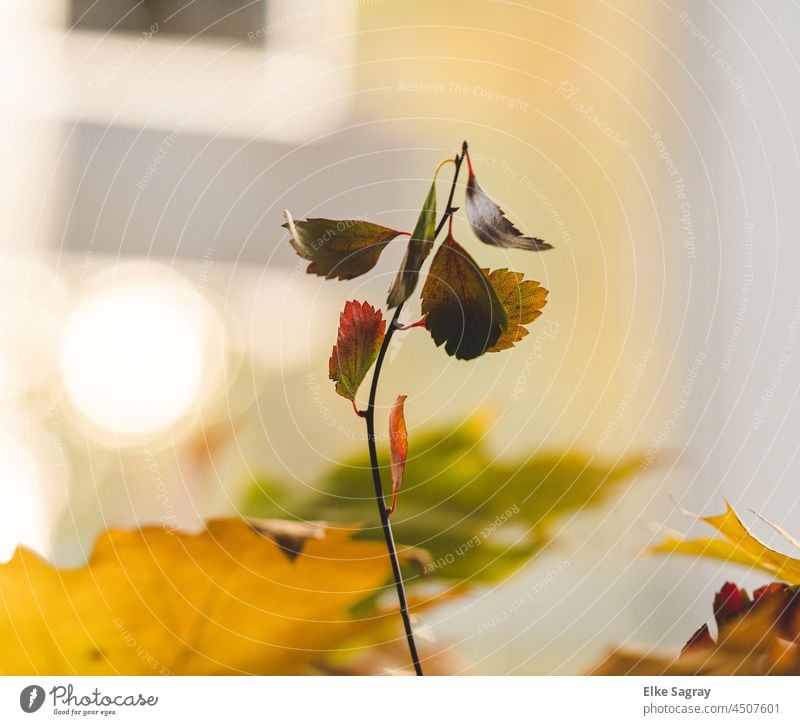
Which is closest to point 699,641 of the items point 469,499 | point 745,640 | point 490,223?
point 745,640

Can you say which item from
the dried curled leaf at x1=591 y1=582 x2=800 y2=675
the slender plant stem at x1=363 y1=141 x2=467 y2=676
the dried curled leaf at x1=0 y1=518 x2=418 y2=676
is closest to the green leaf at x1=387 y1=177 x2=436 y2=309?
the slender plant stem at x1=363 y1=141 x2=467 y2=676

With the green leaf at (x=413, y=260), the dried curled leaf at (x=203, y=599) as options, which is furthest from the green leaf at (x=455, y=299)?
the dried curled leaf at (x=203, y=599)

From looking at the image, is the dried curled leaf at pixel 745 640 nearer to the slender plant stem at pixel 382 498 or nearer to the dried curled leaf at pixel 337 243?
the slender plant stem at pixel 382 498

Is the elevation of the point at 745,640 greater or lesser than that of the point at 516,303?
lesser

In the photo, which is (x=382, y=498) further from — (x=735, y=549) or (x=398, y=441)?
(x=735, y=549)

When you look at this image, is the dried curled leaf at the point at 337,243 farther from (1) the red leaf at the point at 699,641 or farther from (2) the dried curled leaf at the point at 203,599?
(1) the red leaf at the point at 699,641

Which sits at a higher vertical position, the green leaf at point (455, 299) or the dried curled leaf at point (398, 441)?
the green leaf at point (455, 299)
